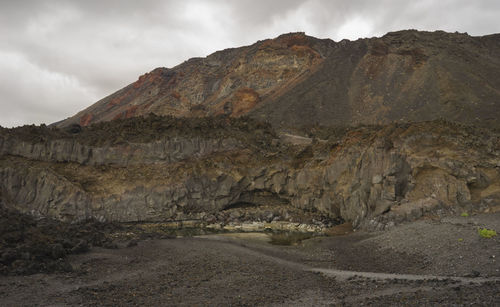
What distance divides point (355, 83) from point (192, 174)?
46.6 metres

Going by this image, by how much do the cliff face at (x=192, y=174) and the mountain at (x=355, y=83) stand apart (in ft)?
87.9

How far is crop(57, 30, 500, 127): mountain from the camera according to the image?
54.3m

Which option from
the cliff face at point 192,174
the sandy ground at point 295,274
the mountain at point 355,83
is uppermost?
the mountain at point 355,83

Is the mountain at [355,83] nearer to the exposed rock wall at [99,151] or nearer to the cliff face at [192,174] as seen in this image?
the cliff face at [192,174]

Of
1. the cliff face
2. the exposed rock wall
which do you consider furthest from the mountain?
the exposed rock wall

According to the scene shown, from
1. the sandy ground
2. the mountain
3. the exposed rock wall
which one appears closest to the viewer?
the sandy ground

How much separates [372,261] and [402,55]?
6372 cm

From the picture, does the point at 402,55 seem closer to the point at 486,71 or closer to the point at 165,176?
the point at 486,71

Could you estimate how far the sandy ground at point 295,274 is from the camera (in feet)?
30.6

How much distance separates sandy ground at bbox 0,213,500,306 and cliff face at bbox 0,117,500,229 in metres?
8.31

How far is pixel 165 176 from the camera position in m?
33.8

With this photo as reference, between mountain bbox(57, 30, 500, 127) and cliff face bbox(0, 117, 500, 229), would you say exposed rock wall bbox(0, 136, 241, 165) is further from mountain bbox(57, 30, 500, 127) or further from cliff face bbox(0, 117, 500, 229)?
mountain bbox(57, 30, 500, 127)

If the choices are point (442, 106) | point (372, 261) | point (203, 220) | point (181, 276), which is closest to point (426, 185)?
point (372, 261)

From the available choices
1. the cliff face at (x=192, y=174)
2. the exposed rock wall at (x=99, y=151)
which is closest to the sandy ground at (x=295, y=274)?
the cliff face at (x=192, y=174)
